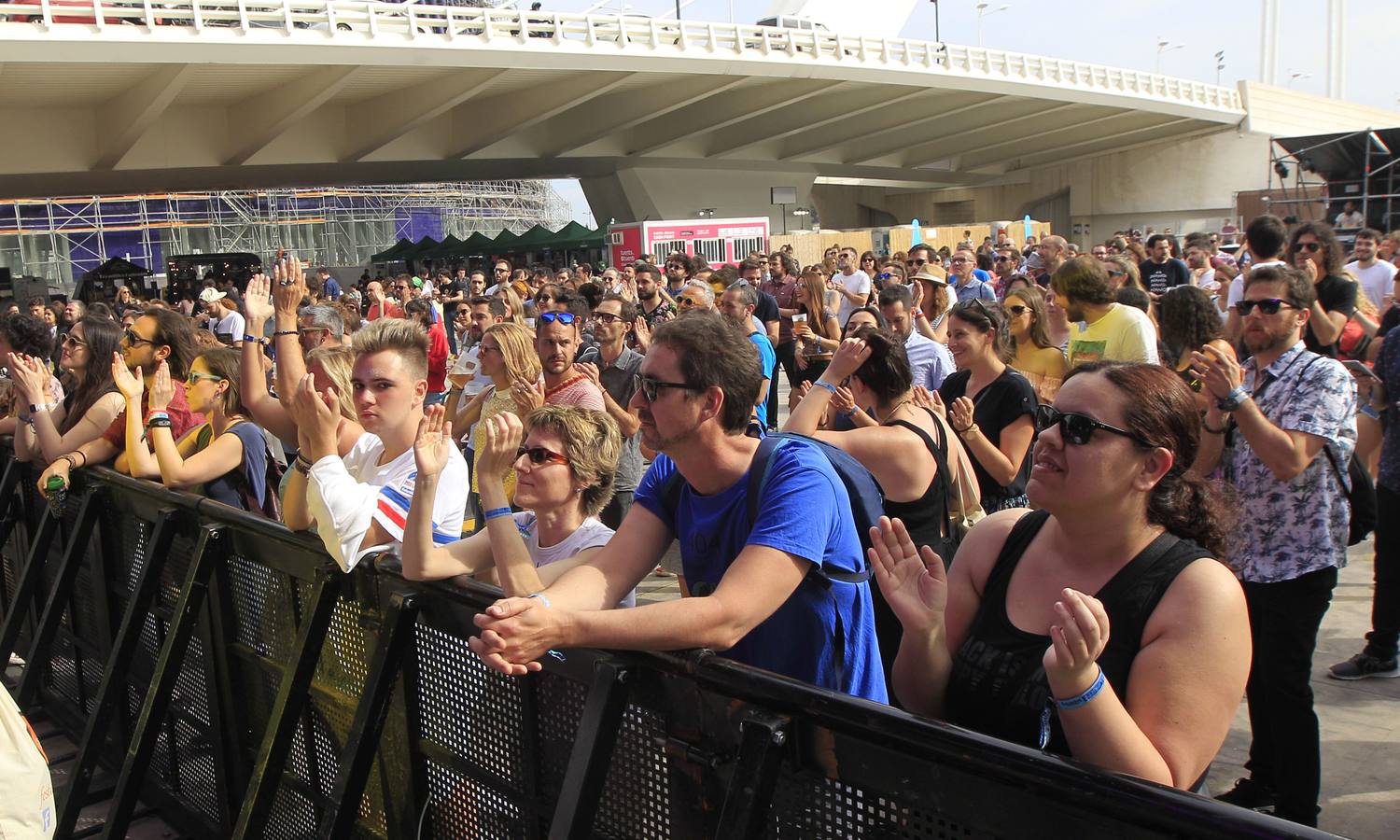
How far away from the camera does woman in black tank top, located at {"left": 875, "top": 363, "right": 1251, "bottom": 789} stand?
193cm

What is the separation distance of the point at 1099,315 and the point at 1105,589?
4.09 metres

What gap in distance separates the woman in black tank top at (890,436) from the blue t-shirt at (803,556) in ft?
3.62

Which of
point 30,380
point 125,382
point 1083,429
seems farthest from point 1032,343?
point 30,380

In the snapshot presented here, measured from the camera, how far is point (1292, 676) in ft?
11.9

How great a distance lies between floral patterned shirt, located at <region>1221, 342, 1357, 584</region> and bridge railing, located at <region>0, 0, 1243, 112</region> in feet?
85.6

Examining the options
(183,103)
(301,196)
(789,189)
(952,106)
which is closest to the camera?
(183,103)

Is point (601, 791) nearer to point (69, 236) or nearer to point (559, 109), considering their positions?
point (559, 109)

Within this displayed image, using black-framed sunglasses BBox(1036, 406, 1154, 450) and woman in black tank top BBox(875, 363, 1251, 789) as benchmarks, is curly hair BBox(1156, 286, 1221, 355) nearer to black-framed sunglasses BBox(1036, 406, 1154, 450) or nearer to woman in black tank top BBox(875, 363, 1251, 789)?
woman in black tank top BBox(875, 363, 1251, 789)

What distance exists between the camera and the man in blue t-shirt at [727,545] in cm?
227

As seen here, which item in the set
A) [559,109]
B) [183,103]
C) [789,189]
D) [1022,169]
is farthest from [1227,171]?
[183,103]

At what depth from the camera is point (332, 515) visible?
3096 millimetres

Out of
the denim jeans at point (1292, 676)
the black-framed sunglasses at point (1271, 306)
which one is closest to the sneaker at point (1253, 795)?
the denim jeans at point (1292, 676)

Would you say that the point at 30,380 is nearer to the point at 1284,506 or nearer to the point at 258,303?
the point at 258,303

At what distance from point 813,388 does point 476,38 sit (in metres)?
27.3
